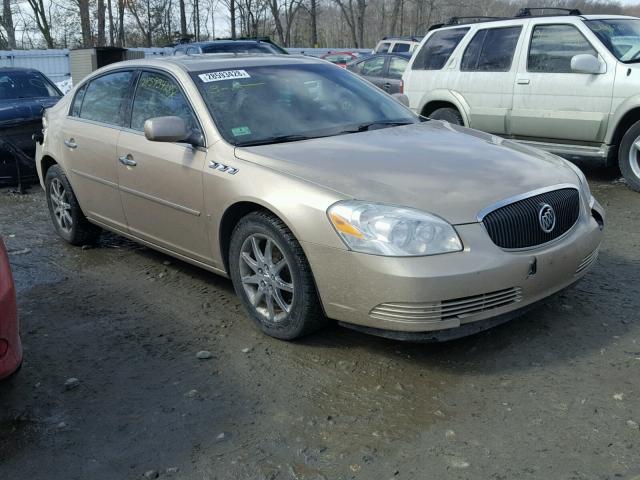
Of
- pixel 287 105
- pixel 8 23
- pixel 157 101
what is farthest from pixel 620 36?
pixel 8 23

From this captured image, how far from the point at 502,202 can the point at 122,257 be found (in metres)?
3.49

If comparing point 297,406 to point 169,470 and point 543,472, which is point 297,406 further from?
point 543,472

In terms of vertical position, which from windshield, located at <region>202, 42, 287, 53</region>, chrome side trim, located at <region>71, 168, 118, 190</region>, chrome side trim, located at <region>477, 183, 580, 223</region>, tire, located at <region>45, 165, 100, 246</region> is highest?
windshield, located at <region>202, 42, 287, 53</region>

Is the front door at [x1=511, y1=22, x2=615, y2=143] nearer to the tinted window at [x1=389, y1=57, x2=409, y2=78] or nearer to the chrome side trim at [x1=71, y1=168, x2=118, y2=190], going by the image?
the chrome side trim at [x1=71, y1=168, x2=118, y2=190]

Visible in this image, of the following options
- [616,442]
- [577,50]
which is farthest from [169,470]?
[577,50]

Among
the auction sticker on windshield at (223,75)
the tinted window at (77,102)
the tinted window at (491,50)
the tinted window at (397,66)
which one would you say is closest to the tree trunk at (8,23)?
the tinted window at (397,66)

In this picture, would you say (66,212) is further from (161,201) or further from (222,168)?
(222,168)

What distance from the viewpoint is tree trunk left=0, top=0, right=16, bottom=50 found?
126 feet

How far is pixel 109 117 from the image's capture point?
5289mm

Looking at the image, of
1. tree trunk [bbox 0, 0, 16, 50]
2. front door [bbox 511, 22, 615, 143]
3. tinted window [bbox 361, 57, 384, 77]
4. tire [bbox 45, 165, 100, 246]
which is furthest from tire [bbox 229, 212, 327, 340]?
tree trunk [bbox 0, 0, 16, 50]

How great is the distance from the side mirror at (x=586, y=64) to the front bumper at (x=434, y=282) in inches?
165

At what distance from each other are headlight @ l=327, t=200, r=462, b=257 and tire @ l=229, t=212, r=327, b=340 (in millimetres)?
396

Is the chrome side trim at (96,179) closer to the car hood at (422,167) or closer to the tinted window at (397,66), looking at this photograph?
the car hood at (422,167)

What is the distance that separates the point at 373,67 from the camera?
1548 centimetres
